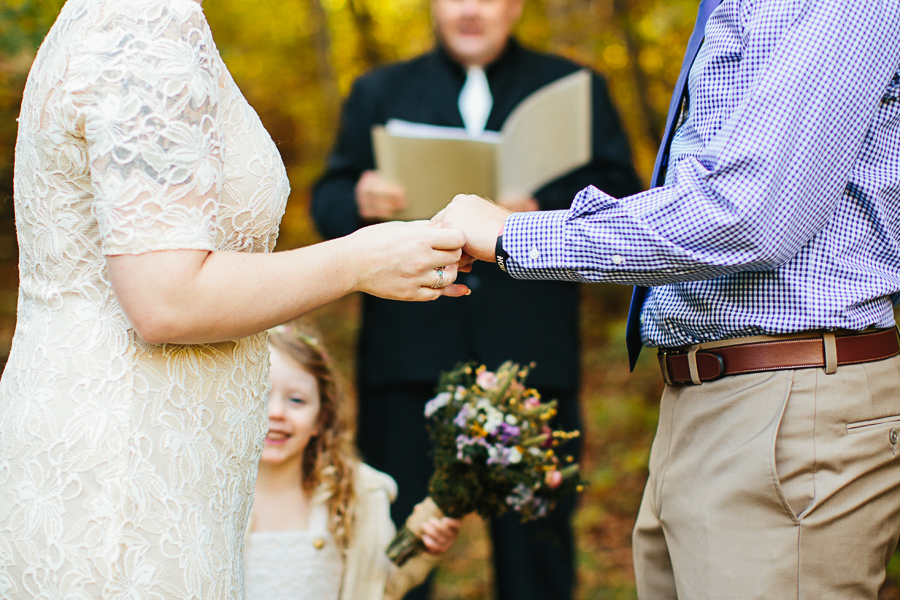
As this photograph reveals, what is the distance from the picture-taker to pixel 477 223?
68.6 inches

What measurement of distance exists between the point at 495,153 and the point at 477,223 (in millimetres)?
1175

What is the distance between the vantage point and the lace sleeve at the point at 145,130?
49.6 inches

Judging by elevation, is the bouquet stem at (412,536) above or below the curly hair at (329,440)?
below

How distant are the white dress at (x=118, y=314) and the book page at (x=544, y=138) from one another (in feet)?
4.89

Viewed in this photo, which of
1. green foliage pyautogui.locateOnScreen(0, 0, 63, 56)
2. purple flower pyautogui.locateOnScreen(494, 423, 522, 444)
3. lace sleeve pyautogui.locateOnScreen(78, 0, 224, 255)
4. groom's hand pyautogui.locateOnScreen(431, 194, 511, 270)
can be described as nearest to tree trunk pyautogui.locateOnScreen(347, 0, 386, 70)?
green foliage pyautogui.locateOnScreen(0, 0, 63, 56)

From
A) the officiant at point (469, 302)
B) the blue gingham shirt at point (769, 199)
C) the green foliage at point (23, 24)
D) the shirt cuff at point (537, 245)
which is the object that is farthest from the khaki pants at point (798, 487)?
the green foliage at point (23, 24)

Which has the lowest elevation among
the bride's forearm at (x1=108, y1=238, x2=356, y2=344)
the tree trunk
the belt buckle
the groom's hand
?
the belt buckle

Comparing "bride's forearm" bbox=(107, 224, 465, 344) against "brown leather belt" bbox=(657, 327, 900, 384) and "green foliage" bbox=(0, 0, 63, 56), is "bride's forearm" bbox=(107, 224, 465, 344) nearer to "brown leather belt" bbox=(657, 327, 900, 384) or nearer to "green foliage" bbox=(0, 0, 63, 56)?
"brown leather belt" bbox=(657, 327, 900, 384)

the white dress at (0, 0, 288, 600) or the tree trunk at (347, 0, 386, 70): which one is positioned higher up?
the tree trunk at (347, 0, 386, 70)

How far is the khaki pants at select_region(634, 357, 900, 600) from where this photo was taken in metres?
1.59

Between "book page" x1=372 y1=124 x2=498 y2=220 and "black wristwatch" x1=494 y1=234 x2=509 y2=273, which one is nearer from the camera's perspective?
"black wristwatch" x1=494 y1=234 x2=509 y2=273

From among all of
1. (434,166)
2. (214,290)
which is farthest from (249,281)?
(434,166)

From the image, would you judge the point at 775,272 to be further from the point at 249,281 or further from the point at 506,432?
the point at 249,281

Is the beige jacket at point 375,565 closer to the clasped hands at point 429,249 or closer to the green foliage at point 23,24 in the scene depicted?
the clasped hands at point 429,249
